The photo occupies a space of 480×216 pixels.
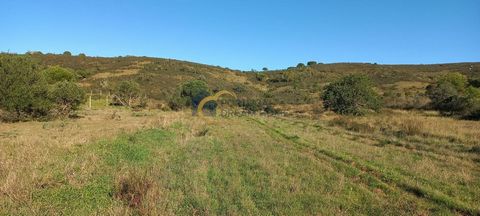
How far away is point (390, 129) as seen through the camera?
22.0 meters

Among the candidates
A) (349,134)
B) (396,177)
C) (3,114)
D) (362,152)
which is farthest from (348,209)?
(3,114)

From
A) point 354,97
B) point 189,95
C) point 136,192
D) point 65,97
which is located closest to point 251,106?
point 189,95

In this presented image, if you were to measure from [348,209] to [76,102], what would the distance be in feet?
84.6

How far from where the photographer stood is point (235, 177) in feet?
32.8

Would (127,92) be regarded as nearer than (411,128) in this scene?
No

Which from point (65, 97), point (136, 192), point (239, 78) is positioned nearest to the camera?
point (136, 192)

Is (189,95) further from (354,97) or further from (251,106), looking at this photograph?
(354,97)

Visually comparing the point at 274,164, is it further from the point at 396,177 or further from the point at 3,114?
the point at 3,114

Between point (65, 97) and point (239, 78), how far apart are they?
6597 centimetres

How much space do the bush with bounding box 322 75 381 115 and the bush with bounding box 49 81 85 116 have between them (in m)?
22.8

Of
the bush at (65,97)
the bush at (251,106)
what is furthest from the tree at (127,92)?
the bush at (65,97)

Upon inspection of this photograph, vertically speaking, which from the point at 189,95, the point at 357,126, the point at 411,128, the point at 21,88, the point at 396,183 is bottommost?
the point at 396,183

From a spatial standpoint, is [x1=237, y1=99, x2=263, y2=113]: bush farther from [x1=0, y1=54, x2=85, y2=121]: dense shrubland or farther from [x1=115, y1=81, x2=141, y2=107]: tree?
[x1=0, y1=54, x2=85, y2=121]: dense shrubland

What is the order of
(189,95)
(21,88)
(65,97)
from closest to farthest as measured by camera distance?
1. (21,88)
2. (65,97)
3. (189,95)
